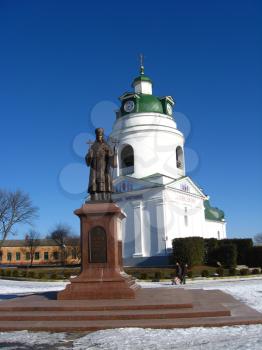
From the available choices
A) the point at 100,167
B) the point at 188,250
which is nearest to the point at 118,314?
the point at 100,167

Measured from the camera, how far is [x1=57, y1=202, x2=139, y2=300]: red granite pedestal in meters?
12.7

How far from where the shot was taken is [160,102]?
160 ft

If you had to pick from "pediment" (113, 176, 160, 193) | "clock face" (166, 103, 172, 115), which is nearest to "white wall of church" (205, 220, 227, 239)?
"pediment" (113, 176, 160, 193)

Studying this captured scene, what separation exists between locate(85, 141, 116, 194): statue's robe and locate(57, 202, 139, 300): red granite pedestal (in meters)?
0.72

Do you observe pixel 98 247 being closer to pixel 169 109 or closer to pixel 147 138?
pixel 147 138

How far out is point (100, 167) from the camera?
1455cm

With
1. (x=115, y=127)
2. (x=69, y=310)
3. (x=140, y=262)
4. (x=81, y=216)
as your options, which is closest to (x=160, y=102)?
(x=115, y=127)

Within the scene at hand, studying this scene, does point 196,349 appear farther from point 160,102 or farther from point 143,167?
point 160,102

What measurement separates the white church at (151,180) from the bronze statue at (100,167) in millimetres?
27209

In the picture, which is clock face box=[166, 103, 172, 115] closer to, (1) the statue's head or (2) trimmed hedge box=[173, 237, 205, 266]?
(2) trimmed hedge box=[173, 237, 205, 266]

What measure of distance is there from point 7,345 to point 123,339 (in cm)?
230

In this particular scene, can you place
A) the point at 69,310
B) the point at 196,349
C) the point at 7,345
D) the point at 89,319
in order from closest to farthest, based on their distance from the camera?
the point at 196,349 < the point at 7,345 < the point at 89,319 < the point at 69,310

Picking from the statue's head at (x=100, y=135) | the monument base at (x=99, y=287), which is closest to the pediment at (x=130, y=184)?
the statue's head at (x=100, y=135)

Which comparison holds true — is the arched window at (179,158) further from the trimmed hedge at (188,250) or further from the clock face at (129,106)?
the trimmed hedge at (188,250)
